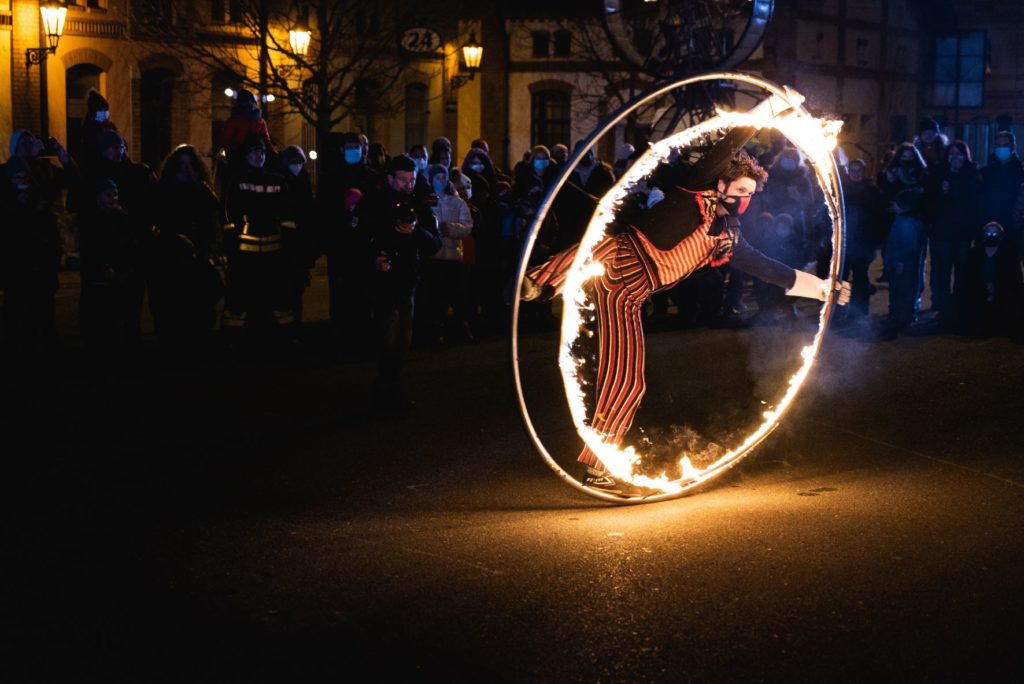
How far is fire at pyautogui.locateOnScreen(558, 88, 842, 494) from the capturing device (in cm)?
732

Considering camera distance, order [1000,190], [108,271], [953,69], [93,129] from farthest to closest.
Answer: [953,69] → [1000,190] → [93,129] → [108,271]

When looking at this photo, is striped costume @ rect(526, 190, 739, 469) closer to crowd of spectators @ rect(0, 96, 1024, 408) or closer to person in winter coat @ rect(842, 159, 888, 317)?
crowd of spectators @ rect(0, 96, 1024, 408)

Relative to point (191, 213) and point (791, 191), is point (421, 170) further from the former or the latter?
point (791, 191)

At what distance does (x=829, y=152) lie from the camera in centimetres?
790

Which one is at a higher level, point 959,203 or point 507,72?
point 507,72

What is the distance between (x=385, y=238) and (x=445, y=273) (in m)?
3.92

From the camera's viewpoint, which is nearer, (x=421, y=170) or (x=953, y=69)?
(x=421, y=170)

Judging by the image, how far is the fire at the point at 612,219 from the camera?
7.32 meters

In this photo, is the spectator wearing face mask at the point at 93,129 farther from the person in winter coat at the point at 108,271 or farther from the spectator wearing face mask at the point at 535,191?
the spectator wearing face mask at the point at 535,191

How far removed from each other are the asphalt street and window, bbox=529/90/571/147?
108 ft

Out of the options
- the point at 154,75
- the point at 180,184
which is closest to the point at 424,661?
the point at 180,184

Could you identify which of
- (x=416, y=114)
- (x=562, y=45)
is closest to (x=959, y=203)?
(x=416, y=114)

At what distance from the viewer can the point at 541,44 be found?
42312mm

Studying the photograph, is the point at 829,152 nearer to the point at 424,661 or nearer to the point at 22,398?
the point at 424,661
